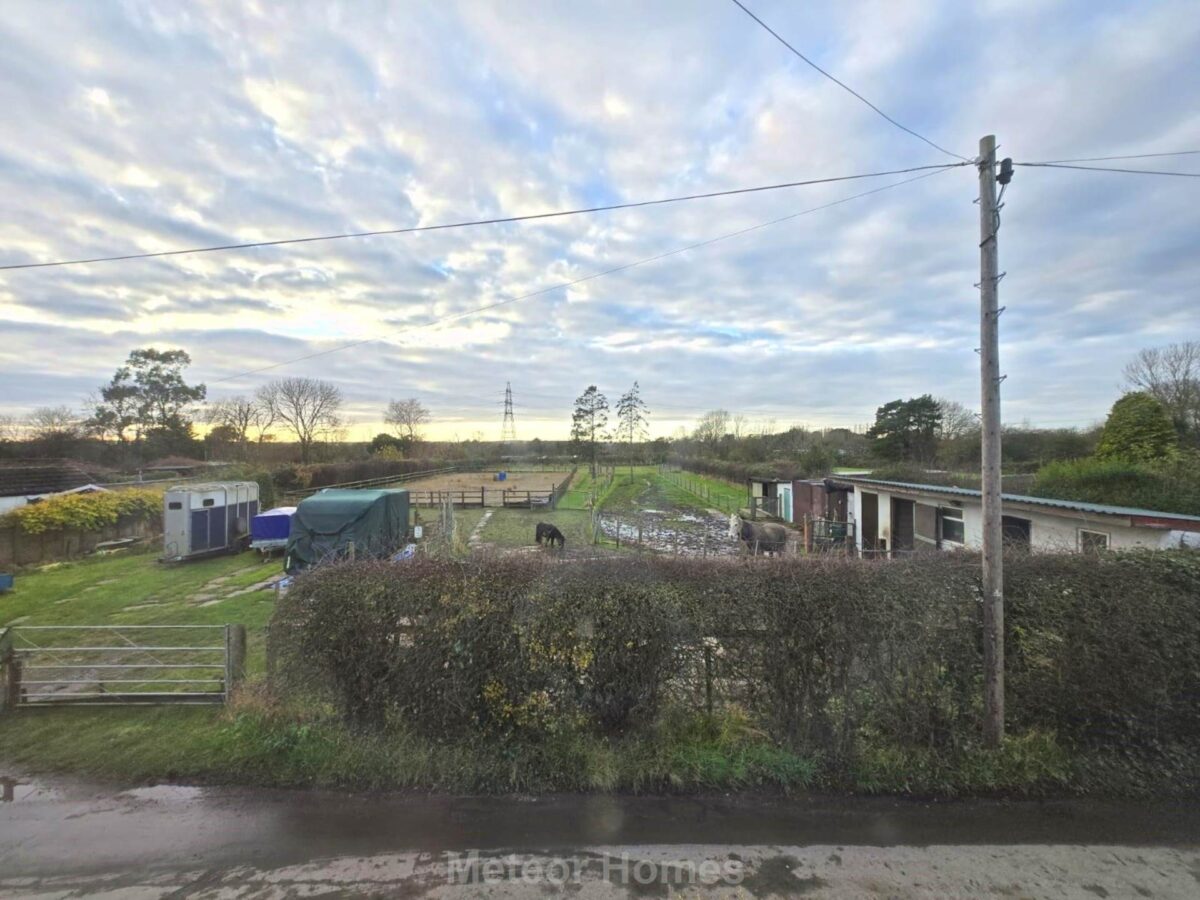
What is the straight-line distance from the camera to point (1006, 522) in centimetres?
939

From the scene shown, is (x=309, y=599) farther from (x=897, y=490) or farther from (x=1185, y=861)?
(x=897, y=490)

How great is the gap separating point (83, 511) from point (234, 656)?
668 inches

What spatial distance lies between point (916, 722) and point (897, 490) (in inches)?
450

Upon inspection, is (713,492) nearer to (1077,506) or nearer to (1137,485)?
(1137,485)

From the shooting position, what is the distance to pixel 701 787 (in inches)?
137

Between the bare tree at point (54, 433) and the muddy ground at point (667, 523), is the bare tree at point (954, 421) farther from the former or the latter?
the bare tree at point (54, 433)

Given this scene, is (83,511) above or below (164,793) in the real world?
above

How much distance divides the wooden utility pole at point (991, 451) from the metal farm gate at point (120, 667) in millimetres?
6410

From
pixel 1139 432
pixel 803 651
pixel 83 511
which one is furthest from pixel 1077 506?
pixel 83 511

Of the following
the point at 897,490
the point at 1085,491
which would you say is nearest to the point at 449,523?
the point at 897,490

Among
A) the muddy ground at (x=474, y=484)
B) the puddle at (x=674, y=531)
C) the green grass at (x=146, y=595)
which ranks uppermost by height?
the muddy ground at (x=474, y=484)

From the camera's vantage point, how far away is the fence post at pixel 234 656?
4.85m

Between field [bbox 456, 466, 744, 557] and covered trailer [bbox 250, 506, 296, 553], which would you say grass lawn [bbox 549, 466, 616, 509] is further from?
covered trailer [bbox 250, 506, 296, 553]

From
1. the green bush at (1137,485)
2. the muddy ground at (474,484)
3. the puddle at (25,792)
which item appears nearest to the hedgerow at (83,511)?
the puddle at (25,792)
